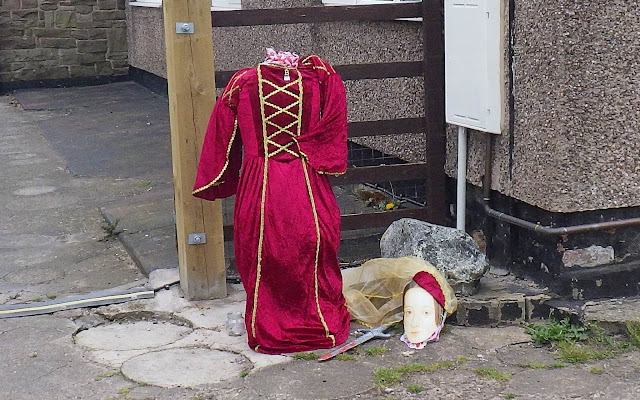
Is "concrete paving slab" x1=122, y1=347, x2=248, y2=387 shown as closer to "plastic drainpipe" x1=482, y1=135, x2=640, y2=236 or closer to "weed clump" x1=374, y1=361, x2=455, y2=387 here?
"weed clump" x1=374, y1=361, x2=455, y2=387

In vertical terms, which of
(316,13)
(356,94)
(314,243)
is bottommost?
(314,243)

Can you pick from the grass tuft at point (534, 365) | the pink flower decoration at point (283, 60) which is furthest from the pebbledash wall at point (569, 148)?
the pink flower decoration at point (283, 60)

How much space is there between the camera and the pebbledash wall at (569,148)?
434 centimetres

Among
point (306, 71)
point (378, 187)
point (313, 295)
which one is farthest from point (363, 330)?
point (378, 187)

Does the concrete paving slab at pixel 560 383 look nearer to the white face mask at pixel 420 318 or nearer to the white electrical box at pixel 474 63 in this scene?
the white face mask at pixel 420 318

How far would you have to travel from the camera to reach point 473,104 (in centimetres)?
495

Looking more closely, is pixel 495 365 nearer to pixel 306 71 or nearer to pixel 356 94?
pixel 306 71

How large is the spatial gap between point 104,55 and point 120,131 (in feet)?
14.2

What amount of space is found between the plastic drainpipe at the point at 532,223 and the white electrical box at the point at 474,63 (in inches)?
7.0

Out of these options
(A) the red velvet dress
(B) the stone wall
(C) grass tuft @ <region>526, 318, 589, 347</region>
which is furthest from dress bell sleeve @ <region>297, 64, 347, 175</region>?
(B) the stone wall

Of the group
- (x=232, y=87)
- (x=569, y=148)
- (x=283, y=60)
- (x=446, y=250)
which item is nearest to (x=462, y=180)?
(x=446, y=250)

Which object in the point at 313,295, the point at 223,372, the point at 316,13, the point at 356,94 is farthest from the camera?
the point at 356,94

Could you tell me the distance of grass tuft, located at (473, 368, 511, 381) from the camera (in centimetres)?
398

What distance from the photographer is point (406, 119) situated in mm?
5359
